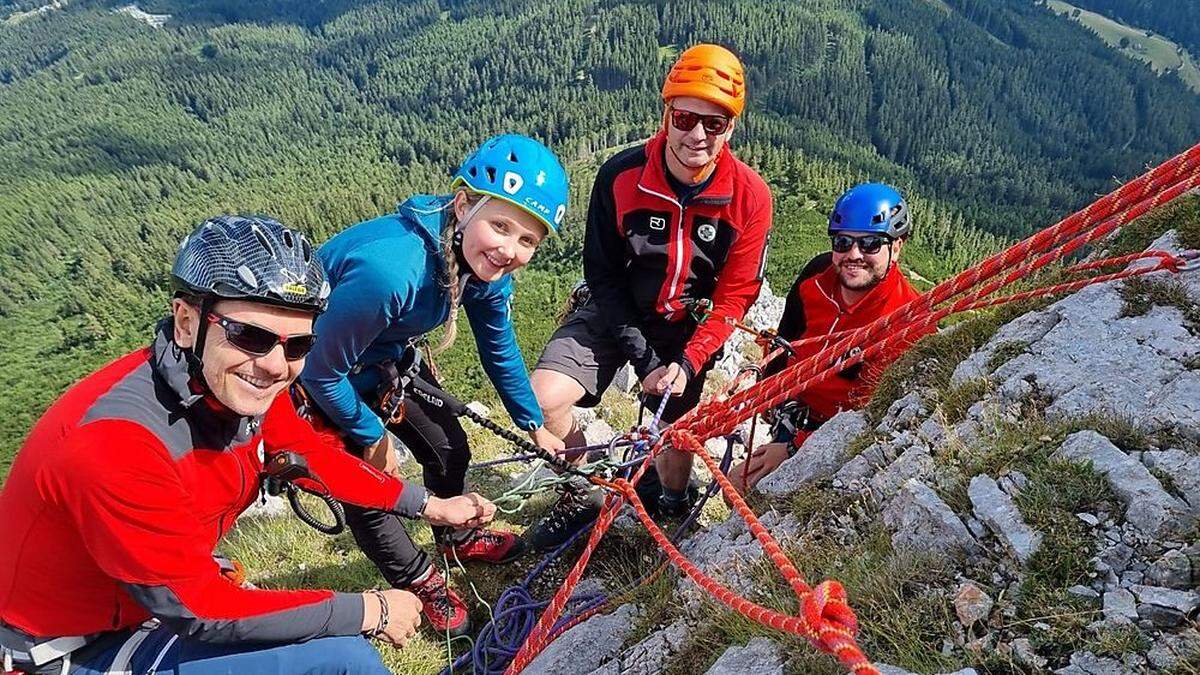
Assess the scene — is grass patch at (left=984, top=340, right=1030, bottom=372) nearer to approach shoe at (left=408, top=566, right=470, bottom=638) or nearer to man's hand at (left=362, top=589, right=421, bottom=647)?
man's hand at (left=362, top=589, right=421, bottom=647)

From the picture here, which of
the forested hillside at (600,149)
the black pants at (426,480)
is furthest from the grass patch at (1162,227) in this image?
the forested hillside at (600,149)

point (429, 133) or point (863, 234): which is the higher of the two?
point (863, 234)

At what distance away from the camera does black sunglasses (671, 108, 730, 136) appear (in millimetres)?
4566

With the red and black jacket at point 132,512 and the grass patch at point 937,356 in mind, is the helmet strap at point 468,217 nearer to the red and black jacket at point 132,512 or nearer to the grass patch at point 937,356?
the red and black jacket at point 132,512

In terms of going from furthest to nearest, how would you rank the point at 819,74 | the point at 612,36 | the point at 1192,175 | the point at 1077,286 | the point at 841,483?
1. the point at 612,36
2. the point at 819,74
3. the point at 1077,286
4. the point at 841,483
5. the point at 1192,175

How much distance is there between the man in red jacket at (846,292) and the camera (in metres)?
4.80

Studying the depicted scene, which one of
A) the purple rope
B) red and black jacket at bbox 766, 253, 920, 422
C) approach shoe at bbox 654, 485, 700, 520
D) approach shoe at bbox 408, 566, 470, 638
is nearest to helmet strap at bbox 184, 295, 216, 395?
the purple rope

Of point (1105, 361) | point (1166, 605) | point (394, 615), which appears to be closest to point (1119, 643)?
point (1166, 605)

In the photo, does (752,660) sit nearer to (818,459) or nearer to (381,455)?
(818,459)

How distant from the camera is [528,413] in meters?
4.92

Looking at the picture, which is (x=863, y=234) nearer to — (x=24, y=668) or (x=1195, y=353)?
(x=1195, y=353)

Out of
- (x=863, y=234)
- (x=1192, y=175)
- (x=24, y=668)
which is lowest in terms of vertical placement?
(x=24, y=668)

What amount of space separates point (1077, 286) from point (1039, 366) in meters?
0.82

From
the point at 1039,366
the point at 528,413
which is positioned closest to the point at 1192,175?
the point at 1039,366
